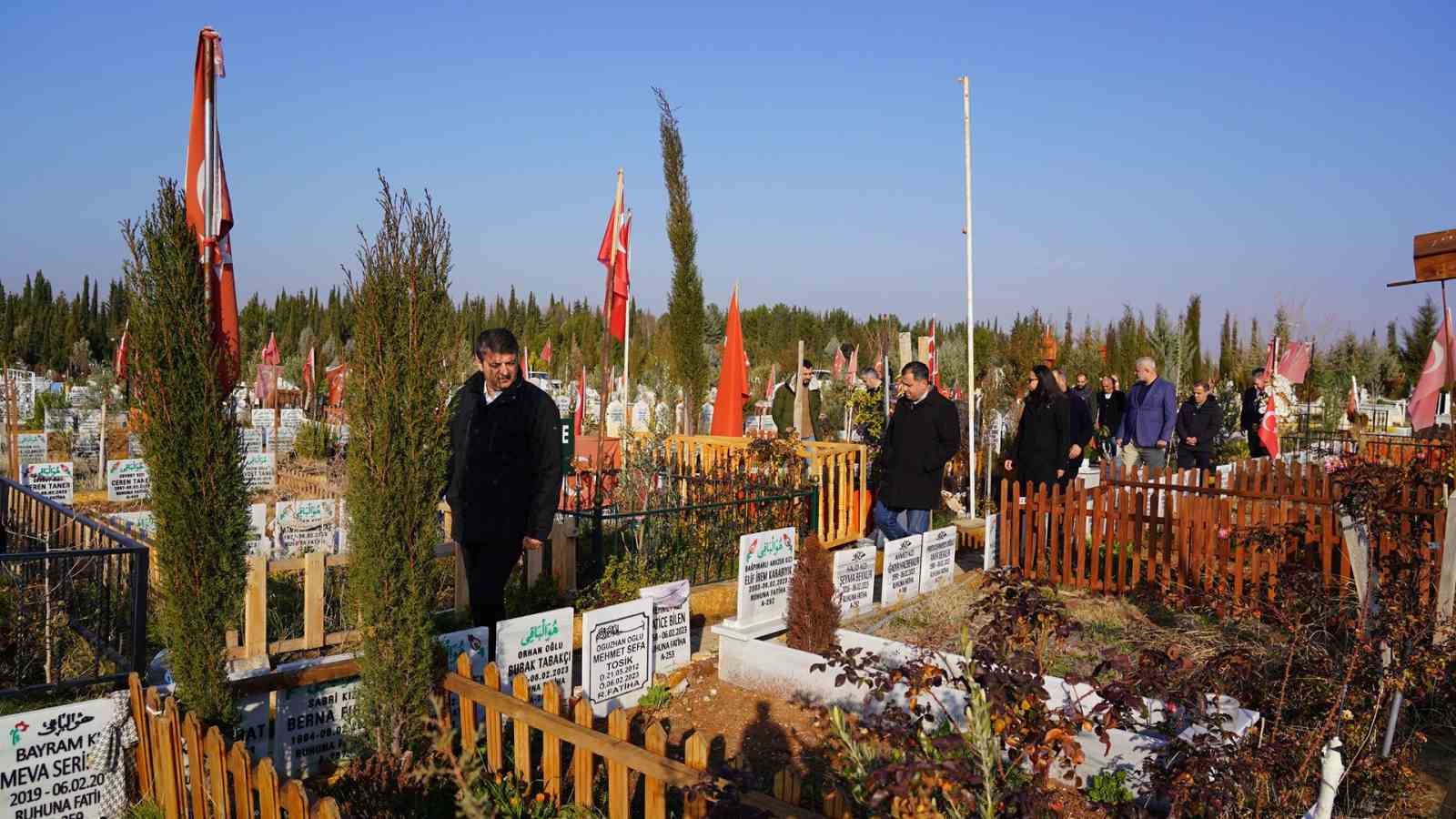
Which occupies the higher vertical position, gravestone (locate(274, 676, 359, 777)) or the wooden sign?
the wooden sign

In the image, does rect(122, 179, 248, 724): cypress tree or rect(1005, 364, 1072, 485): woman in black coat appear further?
rect(1005, 364, 1072, 485): woman in black coat

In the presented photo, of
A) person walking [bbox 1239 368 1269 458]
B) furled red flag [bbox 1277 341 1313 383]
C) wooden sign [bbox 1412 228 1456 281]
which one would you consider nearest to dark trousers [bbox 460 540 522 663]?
wooden sign [bbox 1412 228 1456 281]

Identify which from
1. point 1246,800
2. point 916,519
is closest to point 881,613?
point 916,519

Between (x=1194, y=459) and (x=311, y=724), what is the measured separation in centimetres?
1275

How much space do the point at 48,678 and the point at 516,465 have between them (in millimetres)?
2449

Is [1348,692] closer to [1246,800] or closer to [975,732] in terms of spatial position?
[1246,800]

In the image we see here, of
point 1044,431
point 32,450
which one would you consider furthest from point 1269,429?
point 32,450

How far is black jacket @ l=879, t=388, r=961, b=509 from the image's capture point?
7.66 metres

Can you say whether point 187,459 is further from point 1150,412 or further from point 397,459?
point 1150,412

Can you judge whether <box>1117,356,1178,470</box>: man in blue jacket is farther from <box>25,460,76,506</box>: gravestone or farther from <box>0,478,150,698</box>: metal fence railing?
<box>25,460,76,506</box>: gravestone

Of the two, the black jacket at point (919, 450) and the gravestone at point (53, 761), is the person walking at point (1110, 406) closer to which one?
the black jacket at point (919, 450)

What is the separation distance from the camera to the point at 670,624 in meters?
5.82

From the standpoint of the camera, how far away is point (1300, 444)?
66.9 feet

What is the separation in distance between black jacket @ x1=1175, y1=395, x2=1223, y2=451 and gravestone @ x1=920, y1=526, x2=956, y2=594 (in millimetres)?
6443
